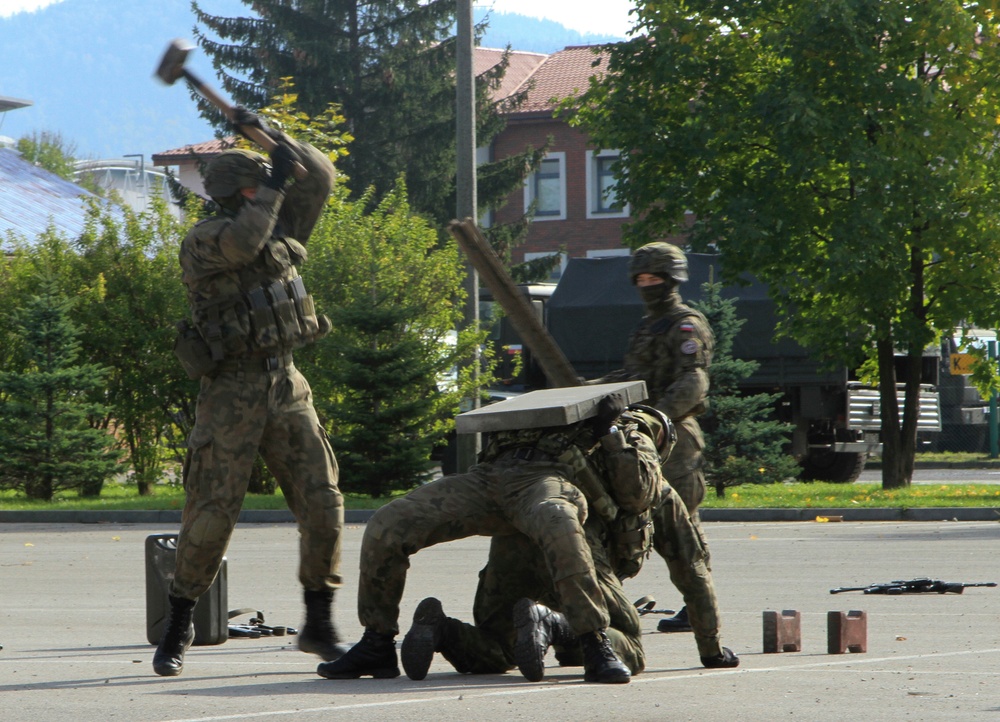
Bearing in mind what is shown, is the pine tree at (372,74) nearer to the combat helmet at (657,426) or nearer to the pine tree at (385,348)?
the pine tree at (385,348)

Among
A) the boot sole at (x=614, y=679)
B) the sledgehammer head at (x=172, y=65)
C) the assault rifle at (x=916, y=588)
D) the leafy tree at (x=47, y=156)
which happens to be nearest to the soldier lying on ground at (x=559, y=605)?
the boot sole at (x=614, y=679)

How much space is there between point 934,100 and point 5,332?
507 inches

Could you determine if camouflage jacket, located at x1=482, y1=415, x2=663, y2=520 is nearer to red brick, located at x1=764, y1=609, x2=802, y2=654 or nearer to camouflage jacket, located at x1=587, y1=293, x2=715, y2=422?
red brick, located at x1=764, y1=609, x2=802, y2=654

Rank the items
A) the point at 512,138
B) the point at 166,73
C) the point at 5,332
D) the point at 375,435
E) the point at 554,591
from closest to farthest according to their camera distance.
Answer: the point at 554,591 → the point at 166,73 → the point at 375,435 → the point at 5,332 → the point at 512,138

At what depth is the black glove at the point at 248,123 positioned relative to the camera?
6.61m

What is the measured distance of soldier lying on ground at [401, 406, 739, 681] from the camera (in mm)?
6133

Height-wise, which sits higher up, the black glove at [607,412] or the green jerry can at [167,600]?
the black glove at [607,412]

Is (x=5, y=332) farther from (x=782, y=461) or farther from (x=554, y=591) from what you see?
(x=554, y=591)

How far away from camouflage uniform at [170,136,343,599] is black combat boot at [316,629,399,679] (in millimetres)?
428

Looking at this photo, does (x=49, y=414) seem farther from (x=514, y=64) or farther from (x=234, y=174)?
(x=514, y=64)

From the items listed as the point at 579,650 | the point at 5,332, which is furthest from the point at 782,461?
the point at 579,650

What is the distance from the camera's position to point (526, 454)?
6.32 metres

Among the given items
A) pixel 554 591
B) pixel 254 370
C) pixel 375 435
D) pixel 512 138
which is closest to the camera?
pixel 554 591

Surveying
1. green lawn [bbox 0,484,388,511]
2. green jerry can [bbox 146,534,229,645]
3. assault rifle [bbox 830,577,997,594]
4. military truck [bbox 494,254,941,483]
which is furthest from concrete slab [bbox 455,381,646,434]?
military truck [bbox 494,254,941,483]
